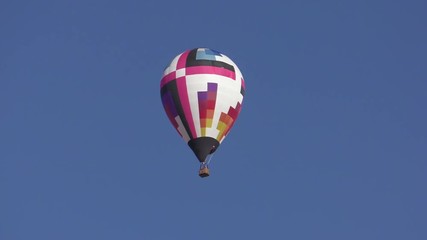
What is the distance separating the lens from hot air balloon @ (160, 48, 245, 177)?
1580 inches

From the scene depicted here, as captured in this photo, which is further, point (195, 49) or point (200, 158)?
point (195, 49)

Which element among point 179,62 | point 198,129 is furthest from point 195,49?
point 198,129

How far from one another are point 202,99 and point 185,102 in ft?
2.15

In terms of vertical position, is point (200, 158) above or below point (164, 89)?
below

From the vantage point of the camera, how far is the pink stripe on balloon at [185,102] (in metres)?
40.2

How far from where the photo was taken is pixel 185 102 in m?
40.5

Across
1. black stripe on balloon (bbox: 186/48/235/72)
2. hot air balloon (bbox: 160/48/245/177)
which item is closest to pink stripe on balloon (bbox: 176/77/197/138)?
hot air balloon (bbox: 160/48/245/177)

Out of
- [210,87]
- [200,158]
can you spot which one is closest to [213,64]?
[210,87]

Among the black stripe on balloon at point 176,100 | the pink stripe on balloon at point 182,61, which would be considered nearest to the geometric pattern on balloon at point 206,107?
the black stripe on balloon at point 176,100

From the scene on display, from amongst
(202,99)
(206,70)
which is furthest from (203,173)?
(206,70)

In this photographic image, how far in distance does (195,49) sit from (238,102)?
274 centimetres

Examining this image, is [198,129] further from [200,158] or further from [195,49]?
[195,49]

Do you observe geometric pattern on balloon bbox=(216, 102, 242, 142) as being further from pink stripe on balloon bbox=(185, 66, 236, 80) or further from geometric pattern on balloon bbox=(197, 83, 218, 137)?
pink stripe on balloon bbox=(185, 66, 236, 80)

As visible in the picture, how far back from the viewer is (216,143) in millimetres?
40281
